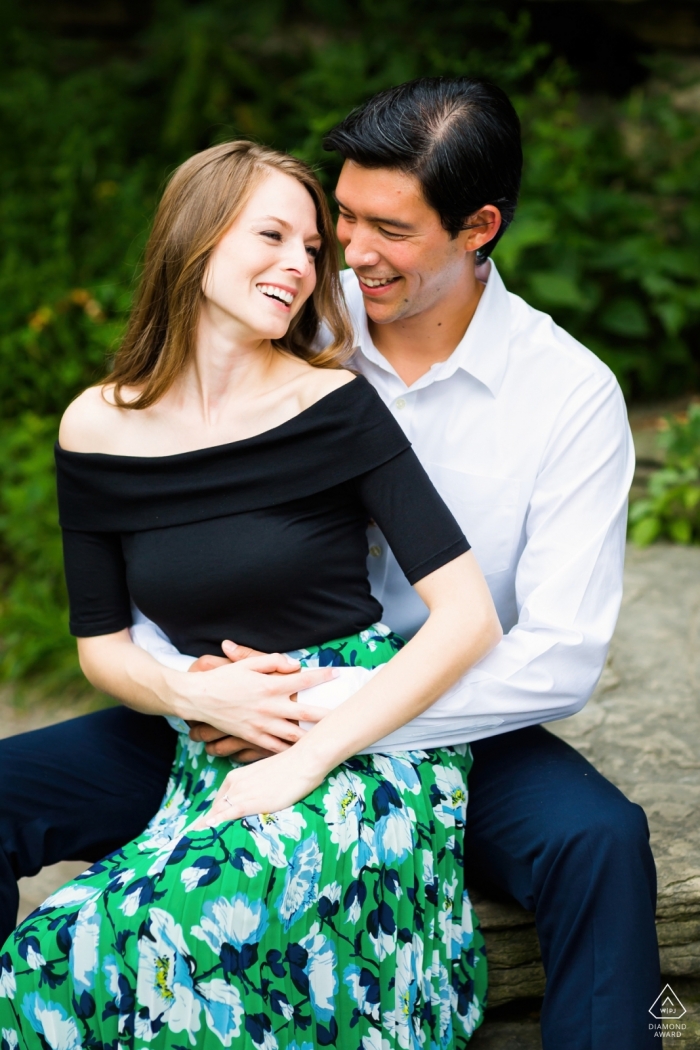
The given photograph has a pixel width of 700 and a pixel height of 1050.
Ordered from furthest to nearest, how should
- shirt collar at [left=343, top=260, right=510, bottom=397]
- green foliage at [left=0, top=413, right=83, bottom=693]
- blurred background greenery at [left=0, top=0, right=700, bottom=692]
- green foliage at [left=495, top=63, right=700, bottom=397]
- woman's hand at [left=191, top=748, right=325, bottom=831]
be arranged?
green foliage at [left=495, top=63, right=700, bottom=397] < blurred background greenery at [left=0, top=0, right=700, bottom=692] < green foliage at [left=0, top=413, right=83, bottom=693] < shirt collar at [left=343, top=260, right=510, bottom=397] < woman's hand at [left=191, top=748, right=325, bottom=831]

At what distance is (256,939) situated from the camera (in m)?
1.62

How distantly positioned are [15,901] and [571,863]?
3.41ft

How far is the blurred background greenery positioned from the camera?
429 cm

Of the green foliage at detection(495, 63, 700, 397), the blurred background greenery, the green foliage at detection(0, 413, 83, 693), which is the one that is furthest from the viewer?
the green foliage at detection(495, 63, 700, 397)

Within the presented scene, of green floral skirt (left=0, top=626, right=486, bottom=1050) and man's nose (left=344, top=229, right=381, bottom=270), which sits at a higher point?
man's nose (left=344, top=229, right=381, bottom=270)

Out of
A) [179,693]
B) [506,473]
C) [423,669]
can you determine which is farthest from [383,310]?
[179,693]

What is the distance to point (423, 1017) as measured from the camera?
1.81 metres

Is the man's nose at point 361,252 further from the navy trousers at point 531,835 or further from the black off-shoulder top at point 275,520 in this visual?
the navy trousers at point 531,835

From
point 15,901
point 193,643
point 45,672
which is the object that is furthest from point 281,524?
point 45,672

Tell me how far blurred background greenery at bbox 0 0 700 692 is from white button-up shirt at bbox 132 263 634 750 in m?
1.94

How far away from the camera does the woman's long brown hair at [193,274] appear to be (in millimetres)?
1946

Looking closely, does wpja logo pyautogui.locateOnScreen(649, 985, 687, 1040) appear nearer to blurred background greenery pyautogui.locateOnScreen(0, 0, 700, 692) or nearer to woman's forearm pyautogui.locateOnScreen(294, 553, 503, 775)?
woman's forearm pyautogui.locateOnScreen(294, 553, 503, 775)

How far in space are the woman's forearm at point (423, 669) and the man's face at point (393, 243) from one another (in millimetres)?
635

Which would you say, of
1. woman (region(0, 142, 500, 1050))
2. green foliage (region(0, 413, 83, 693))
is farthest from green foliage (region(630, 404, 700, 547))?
green foliage (region(0, 413, 83, 693))
